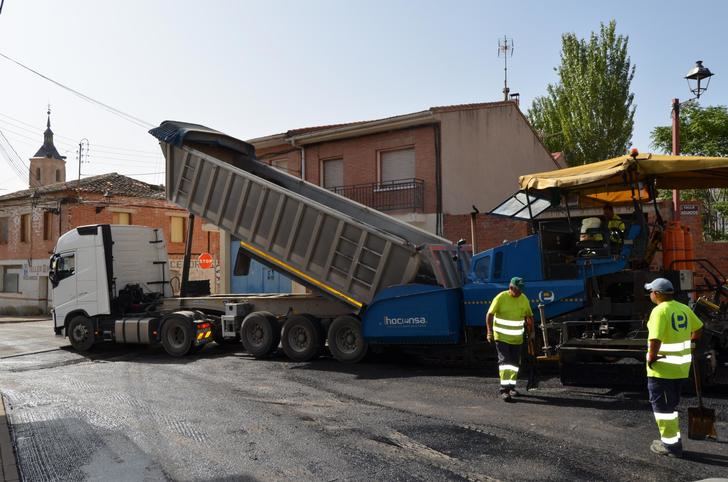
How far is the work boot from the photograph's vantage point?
5.16 metres

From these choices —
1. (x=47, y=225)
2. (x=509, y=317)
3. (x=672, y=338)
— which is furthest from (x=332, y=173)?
(x=47, y=225)

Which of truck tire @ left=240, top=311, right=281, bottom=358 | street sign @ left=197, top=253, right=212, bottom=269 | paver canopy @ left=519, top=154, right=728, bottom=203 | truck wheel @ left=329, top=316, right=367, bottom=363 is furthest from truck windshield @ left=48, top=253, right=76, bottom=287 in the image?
paver canopy @ left=519, top=154, right=728, bottom=203

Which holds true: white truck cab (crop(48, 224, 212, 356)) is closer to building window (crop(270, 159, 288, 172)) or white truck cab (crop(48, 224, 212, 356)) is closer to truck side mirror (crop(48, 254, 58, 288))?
truck side mirror (crop(48, 254, 58, 288))

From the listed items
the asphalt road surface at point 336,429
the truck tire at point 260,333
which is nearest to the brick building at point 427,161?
the truck tire at point 260,333

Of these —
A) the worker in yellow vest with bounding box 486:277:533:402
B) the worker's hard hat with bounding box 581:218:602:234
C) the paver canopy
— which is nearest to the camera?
the worker in yellow vest with bounding box 486:277:533:402

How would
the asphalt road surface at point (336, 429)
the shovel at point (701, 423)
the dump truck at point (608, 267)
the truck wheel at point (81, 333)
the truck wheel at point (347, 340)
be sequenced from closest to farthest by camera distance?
the asphalt road surface at point (336, 429)
the shovel at point (701, 423)
the dump truck at point (608, 267)
the truck wheel at point (347, 340)
the truck wheel at point (81, 333)

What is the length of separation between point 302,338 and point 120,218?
71.5ft

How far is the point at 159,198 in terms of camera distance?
3142 centimetres

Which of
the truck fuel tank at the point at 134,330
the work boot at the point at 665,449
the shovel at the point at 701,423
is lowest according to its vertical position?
the work boot at the point at 665,449

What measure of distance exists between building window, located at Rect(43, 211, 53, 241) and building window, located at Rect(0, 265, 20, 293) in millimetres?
3055

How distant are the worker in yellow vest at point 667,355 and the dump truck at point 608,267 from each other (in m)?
1.80

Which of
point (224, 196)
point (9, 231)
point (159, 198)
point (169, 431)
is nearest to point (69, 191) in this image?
point (159, 198)

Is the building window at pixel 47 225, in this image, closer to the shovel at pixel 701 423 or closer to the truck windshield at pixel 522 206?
the truck windshield at pixel 522 206

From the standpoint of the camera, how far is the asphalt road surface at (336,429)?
16.4 feet
